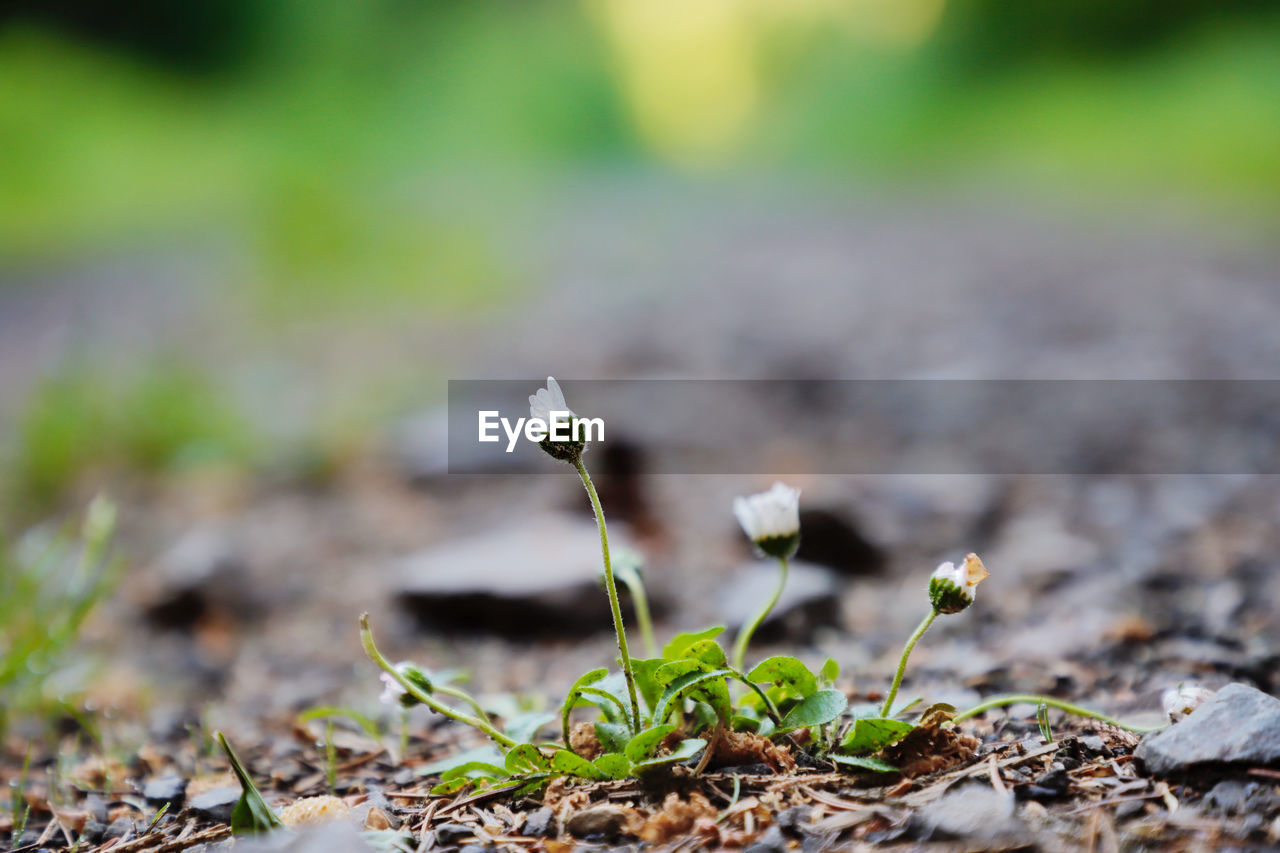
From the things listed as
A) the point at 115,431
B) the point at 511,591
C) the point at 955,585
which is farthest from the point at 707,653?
the point at 115,431

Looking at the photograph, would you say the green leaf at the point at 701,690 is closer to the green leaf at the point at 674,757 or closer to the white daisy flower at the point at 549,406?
the green leaf at the point at 674,757

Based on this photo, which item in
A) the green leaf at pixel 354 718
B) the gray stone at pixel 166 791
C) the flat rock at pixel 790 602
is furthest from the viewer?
the flat rock at pixel 790 602

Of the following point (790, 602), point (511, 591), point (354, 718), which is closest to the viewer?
point (354, 718)

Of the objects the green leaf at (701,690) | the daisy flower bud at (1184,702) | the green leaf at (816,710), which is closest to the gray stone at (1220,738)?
the daisy flower bud at (1184,702)

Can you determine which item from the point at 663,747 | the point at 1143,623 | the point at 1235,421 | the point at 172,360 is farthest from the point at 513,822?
the point at 172,360

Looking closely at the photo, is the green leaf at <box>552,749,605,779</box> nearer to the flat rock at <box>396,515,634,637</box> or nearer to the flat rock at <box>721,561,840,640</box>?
the flat rock at <box>721,561,840,640</box>

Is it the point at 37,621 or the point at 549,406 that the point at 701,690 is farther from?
the point at 37,621
